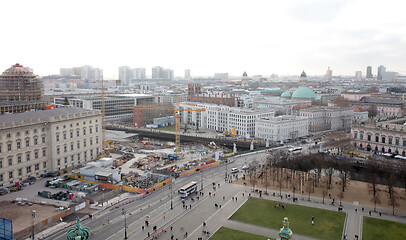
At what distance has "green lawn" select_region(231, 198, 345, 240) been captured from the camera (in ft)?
115

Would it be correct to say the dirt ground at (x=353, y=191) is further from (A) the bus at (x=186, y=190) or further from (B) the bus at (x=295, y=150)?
(B) the bus at (x=295, y=150)

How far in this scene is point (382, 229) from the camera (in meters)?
35.5

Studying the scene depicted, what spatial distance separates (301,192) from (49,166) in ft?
121

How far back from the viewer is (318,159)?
56.2m

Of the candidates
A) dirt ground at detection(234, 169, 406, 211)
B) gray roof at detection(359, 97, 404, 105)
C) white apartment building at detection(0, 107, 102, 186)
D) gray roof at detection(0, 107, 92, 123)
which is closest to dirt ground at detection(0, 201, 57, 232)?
white apartment building at detection(0, 107, 102, 186)

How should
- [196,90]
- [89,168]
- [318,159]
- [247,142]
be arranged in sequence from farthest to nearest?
1. [196,90]
2. [247,142]
3. [318,159]
4. [89,168]

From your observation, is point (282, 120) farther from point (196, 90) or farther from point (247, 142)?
point (196, 90)

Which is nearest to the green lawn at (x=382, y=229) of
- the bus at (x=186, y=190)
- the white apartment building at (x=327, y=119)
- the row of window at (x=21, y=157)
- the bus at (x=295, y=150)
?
the bus at (x=186, y=190)

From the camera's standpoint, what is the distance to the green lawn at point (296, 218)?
35094 mm

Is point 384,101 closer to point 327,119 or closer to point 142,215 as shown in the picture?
point 327,119

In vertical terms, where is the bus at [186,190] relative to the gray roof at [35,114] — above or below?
below

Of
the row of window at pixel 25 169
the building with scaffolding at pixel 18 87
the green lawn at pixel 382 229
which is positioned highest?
the building with scaffolding at pixel 18 87

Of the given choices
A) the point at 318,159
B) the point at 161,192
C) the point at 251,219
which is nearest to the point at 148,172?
the point at 161,192

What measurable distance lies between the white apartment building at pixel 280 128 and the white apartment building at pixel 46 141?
1579 inches
